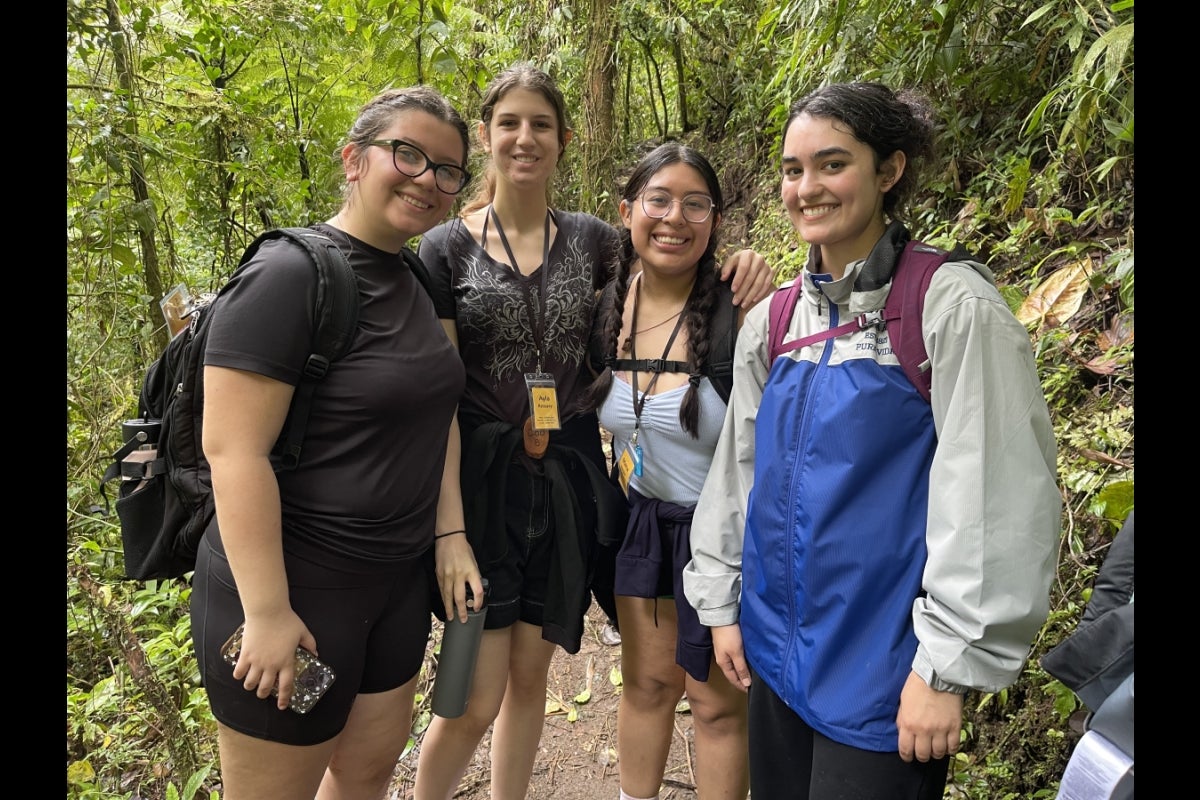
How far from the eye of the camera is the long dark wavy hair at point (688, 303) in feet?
7.29

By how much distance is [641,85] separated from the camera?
9.50m

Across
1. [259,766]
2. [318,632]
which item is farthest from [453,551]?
[259,766]

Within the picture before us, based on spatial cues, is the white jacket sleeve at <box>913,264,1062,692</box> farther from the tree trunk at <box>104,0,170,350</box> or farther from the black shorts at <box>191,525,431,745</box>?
the tree trunk at <box>104,0,170,350</box>

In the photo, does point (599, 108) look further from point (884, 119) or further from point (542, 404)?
point (884, 119)

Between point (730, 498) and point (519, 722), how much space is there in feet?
4.01

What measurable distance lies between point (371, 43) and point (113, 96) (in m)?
2.07

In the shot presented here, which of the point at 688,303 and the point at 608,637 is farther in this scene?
the point at 608,637

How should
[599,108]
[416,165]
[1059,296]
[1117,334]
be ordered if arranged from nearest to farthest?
[416,165] → [1117,334] → [1059,296] → [599,108]

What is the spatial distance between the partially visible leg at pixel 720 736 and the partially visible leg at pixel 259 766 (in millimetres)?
1170

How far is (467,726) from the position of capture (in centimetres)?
235

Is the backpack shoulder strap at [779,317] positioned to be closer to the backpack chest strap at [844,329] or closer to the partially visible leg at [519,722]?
the backpack chest strap at [844,329]

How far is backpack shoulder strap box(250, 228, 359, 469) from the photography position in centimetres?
167

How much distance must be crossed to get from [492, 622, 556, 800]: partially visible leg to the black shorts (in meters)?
0.62
